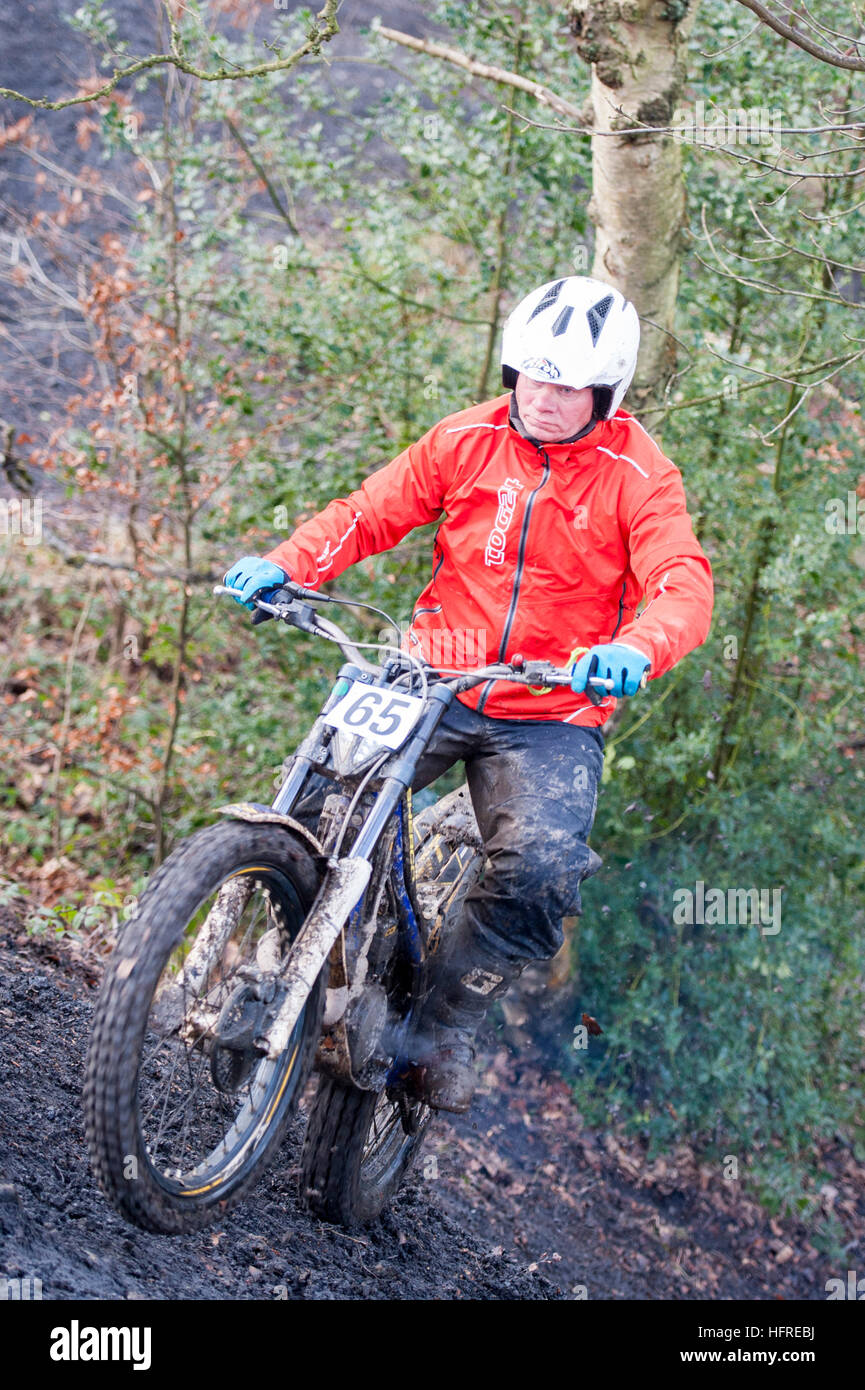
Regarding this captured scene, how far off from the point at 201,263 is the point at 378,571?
1.95 meters

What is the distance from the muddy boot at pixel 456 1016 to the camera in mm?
3479

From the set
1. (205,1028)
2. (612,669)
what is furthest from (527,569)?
(205,1028)

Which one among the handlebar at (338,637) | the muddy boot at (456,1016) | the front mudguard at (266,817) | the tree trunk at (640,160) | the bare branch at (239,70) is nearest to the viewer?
the front mudguard at (266,817)

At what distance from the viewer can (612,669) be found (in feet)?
9.32

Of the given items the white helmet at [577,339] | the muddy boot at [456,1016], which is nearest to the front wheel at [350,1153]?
the muddy boot at [456,1016]

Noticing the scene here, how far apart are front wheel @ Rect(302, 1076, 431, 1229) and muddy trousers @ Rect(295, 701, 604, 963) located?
606 mm

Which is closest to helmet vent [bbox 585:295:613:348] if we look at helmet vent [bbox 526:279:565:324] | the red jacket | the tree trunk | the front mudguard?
helmet vent [bbox 526:279:565:324]

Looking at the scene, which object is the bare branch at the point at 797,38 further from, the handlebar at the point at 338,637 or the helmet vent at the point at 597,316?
the handlebar at the point at 338,637

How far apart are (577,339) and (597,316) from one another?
4.7 inches

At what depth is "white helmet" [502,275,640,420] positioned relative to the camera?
11.0 ft

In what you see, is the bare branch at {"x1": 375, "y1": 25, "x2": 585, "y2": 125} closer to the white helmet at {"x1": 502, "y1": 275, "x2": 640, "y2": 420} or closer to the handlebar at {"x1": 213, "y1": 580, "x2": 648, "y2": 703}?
the white helmet at {"x1": 502, "y1": 275, "x2": 640, "y2": 420}
